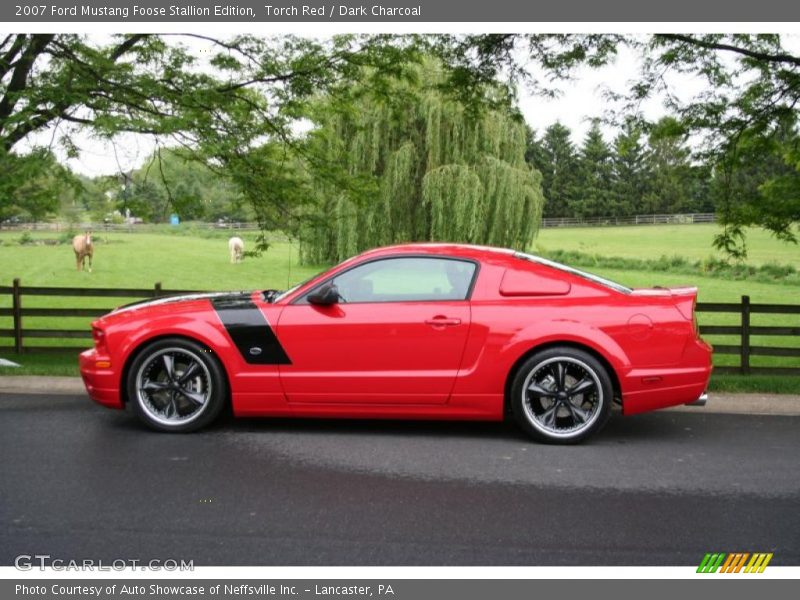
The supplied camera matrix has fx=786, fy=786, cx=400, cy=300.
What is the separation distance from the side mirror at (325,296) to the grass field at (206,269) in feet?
26.5

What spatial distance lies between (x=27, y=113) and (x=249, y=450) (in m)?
5.59

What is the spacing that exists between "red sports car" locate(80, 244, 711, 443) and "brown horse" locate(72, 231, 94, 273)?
1243 centimetres

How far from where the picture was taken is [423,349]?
6059 millimetres

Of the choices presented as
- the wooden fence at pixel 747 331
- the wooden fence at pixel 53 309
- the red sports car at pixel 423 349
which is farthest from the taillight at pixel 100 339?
the wooden fence at pixel 747 331

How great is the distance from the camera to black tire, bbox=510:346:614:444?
5926mm

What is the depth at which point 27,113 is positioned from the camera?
356 inches

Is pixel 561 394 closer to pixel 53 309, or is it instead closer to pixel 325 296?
pixel 325 296

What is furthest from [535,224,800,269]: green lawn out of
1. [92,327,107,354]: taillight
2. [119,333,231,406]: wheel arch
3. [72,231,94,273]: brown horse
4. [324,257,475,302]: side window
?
[92,327,107,354]: taillight

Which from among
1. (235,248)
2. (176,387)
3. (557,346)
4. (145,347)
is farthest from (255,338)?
(235,248)

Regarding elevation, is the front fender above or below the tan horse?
below

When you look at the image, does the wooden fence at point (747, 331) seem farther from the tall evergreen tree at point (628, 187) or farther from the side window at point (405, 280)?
the tall evergreen tree at point (628, 187)

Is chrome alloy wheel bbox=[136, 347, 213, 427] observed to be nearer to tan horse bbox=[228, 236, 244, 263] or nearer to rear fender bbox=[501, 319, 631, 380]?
rear fender bbox=[501, 319, 631, 380]

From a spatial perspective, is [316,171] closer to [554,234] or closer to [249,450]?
[249,450]

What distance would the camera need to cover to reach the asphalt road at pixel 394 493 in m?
3.91
